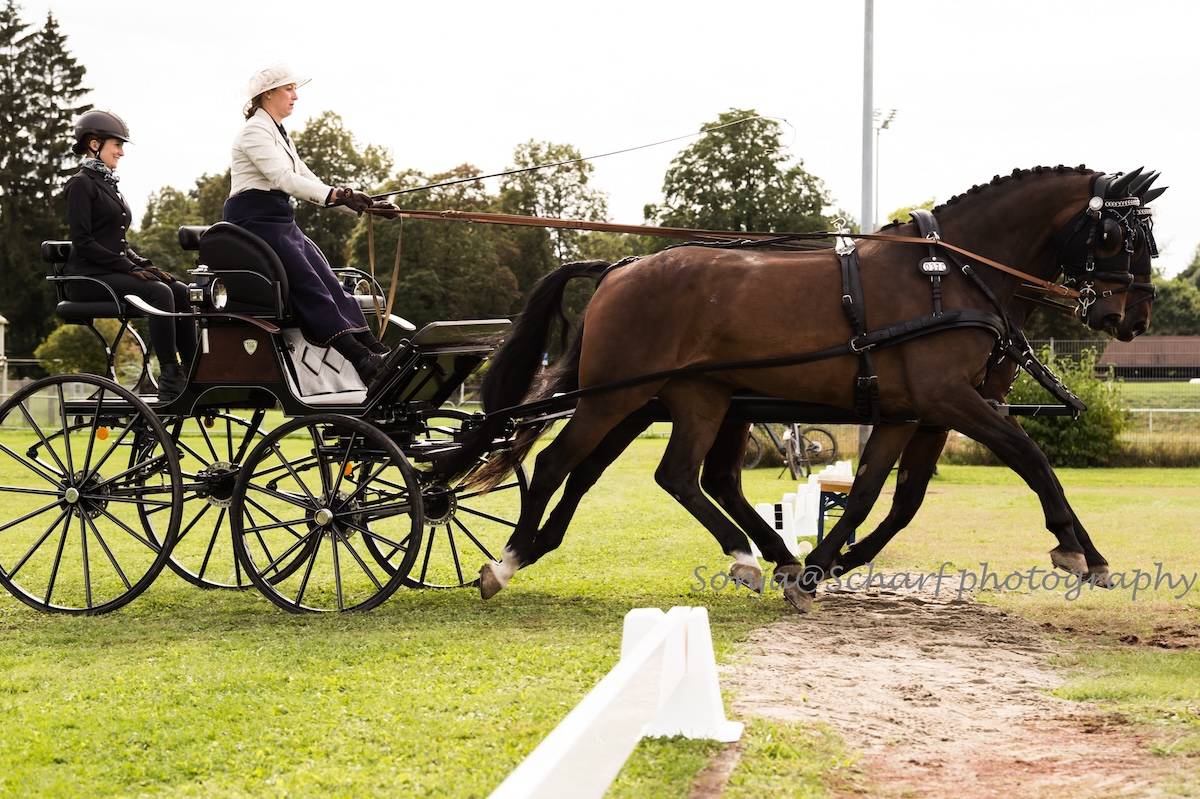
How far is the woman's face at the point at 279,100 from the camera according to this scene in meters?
7.29

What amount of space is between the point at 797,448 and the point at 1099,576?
44.8 feet

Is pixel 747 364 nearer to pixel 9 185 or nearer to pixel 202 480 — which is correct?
pixel 202 480

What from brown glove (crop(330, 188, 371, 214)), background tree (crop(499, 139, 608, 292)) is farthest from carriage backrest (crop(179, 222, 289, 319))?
background tree (crop(499, 139, 608, 292))

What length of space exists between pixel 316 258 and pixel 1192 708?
5147 millimetres

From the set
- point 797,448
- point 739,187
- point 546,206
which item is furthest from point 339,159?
point 797,448

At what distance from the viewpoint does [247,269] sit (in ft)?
23.6

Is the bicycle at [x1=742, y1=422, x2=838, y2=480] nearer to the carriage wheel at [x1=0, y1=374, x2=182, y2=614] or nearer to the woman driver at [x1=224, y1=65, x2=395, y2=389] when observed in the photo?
the carriage wheel at [x1=0, y1=374, x2=182, y2=614]

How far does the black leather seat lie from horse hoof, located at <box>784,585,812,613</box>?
126 inches

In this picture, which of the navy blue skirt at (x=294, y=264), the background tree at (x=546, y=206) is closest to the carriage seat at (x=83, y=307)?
the navy blue skirt at (x=294, y=264)

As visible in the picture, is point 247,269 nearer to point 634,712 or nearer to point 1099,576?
point 634,712

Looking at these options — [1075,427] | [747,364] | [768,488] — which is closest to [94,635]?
[747,364]

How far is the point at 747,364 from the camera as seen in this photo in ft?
22.7

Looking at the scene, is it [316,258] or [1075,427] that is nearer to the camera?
[316,258]

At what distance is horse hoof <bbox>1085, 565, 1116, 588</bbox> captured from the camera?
21.6 ft
